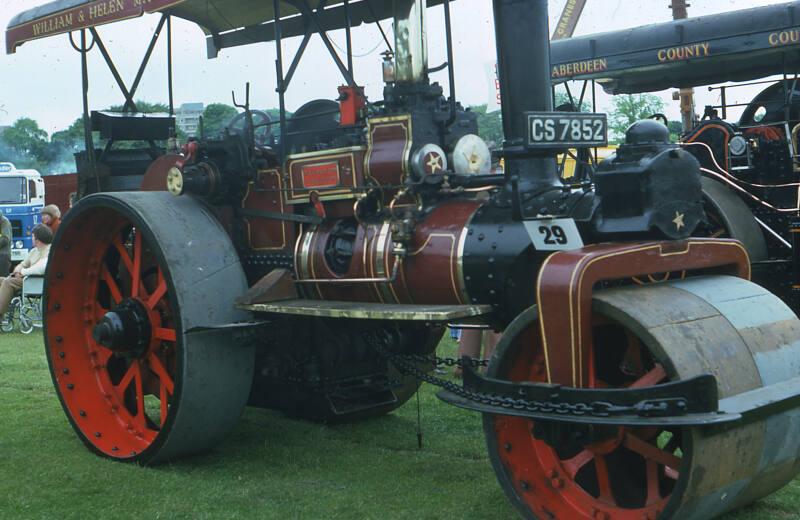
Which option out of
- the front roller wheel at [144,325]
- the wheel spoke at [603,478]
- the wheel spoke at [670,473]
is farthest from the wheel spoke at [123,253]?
the wheel spoke at [670,473]

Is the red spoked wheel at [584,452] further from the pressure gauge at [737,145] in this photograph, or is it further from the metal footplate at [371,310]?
the pressure gauge at [737,145]

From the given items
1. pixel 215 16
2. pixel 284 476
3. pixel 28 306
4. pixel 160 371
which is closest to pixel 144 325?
pixel 160 371

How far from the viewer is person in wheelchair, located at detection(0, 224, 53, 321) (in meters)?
10.4

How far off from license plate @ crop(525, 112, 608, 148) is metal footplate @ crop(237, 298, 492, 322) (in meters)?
0.64

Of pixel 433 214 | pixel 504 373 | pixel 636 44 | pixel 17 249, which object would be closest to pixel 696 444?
pixel 504 373

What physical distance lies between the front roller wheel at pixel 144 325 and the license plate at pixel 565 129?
1.60m

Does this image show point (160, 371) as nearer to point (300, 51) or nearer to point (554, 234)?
point (300, 51)

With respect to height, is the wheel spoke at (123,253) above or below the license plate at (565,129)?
below

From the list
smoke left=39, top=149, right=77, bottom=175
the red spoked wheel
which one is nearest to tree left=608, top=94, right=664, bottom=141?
smoke left=39, top=149, right=77, bottom=175

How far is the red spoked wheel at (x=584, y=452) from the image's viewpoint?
3188 mm

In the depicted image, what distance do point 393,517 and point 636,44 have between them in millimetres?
5749

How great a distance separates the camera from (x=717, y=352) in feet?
9.80

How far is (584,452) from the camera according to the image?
347 cm

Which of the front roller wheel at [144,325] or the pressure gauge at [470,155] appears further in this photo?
the front roller wheel at [144,325]
